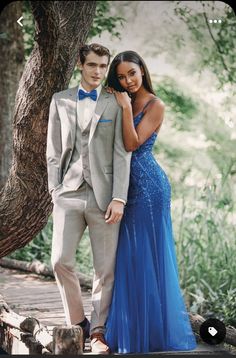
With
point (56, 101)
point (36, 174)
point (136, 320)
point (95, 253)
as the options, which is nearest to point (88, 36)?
point (56, 101)

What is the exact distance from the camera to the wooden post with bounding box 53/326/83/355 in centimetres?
449

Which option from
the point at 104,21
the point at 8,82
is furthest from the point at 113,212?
the point at 8,82

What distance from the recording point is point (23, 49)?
5434mm

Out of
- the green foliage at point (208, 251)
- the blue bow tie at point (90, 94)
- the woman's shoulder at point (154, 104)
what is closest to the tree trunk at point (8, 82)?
the blue bow tie at point (90, 94)

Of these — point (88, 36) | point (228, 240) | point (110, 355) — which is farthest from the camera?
point (228, 240)

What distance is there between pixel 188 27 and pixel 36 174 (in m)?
1.23

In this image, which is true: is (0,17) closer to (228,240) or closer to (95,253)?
(95,253)

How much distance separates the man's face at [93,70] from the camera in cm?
463

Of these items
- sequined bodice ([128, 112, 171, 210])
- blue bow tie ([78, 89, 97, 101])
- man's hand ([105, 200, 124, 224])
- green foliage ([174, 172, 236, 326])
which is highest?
blue bow tie ([78, 89, 97, 101])

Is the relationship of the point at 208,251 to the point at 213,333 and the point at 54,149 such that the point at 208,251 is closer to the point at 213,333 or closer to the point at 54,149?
the point at 213,333

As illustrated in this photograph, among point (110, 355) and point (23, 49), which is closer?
point (110, 355)

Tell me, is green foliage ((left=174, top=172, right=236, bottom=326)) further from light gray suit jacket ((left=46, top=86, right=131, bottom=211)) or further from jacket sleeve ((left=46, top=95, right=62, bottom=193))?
jacket sleeve ((left=46, top=95, right=62, bottom=193))

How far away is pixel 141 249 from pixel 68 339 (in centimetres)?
60

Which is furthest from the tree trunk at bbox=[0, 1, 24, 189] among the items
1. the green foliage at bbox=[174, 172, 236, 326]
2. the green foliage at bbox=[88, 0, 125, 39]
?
the green foliage at bbox=[174, 172, 236, 326]
